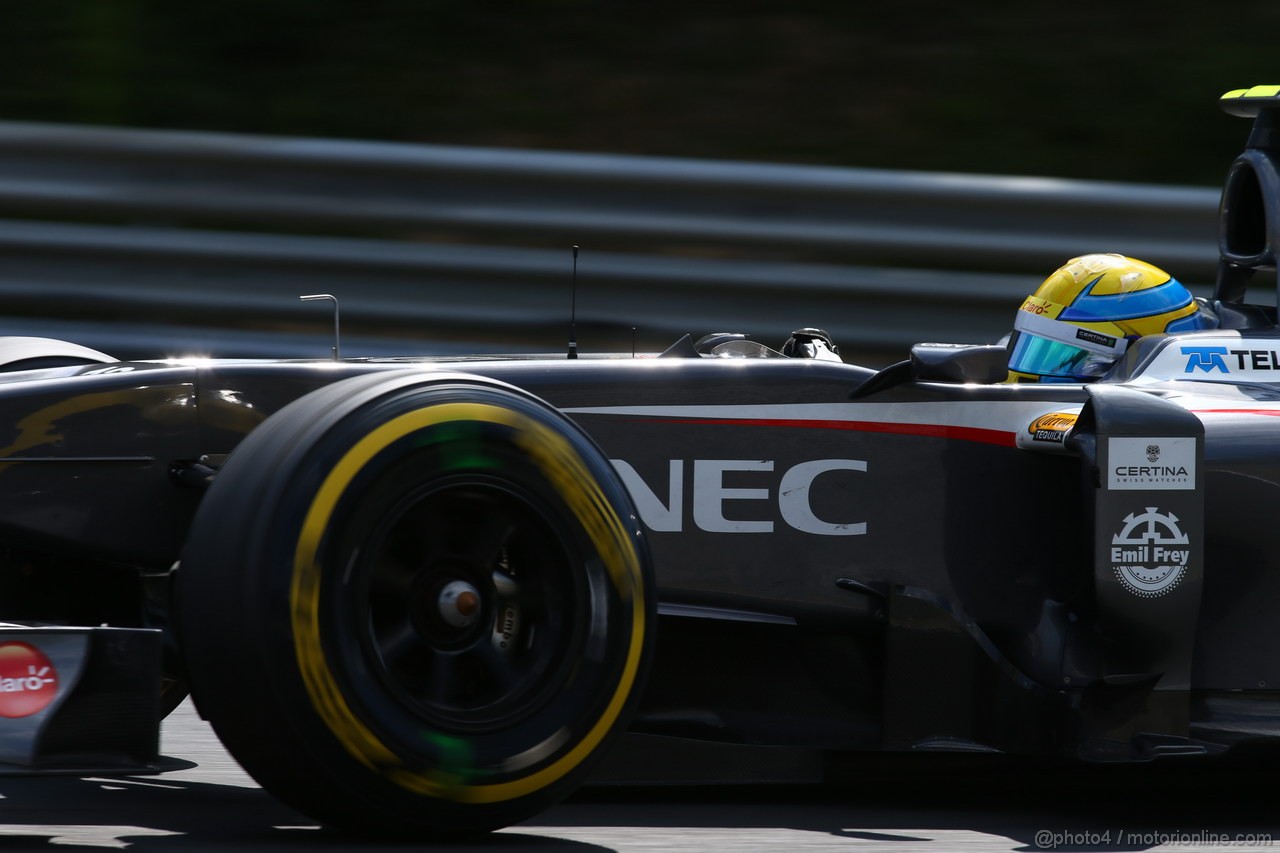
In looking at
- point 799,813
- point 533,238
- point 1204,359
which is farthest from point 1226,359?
point 533,238

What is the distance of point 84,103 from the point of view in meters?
8.22

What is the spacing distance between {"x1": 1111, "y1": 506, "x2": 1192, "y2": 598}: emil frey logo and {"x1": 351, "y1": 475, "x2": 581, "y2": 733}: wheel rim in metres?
1.23

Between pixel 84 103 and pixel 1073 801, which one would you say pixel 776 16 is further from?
pixel 1073 801

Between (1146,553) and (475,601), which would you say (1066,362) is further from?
(475,601)

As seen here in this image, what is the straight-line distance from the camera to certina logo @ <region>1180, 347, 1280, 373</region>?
4.07 meters

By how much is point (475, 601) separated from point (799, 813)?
1.00 meters

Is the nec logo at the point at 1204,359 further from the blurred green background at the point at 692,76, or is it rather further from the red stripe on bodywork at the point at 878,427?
the blurred green background at the point at 692,76

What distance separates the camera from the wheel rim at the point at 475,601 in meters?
3.00

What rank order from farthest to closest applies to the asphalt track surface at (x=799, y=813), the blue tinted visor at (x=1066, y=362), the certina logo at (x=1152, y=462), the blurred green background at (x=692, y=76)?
the blurred green background at (x=692, y=76), the blue tinted visor at (x=1066, y=362), the certina logo at (x=1152, y=462), the asphalt track surface at (x=799, y=813)

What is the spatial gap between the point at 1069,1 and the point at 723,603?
691 cm

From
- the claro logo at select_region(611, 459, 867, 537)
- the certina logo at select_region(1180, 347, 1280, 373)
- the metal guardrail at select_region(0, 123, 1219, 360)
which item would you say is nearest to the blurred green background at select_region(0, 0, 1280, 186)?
the metal guardrail at select_region(0, 123, 1219, 360)

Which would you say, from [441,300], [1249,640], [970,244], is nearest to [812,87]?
[970,244]

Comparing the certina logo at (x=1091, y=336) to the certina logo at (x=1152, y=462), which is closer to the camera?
the certina logo at (x=1152, y=462)

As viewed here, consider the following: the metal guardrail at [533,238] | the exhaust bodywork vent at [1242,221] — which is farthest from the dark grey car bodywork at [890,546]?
the metal guardrail at [533,238]
